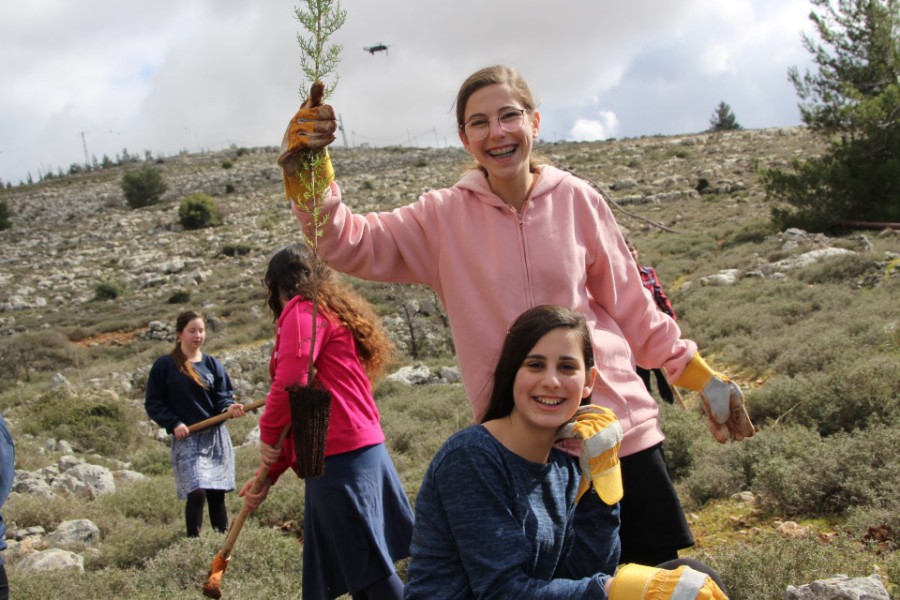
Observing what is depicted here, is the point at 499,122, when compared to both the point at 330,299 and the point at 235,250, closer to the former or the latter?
the point at 330,299

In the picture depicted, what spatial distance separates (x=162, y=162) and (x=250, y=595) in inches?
2847

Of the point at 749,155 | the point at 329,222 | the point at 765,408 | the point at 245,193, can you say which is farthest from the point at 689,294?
the point at 245,193

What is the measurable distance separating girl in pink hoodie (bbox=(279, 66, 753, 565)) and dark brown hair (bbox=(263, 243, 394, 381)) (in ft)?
2.94

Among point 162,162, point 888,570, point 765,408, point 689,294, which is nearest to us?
point 888,570

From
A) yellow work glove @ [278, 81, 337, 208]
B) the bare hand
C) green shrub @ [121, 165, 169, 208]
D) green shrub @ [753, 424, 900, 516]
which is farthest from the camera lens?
green shrub @ [121, 165, 169, 208]

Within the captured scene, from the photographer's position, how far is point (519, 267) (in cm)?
217

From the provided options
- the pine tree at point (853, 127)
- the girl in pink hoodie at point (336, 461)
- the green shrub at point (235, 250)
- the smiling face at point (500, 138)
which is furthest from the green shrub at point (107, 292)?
the smiling face at point (500, 138)

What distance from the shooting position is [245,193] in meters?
46.4

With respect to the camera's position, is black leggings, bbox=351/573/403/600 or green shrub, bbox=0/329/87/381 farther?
green shrub, bbox=0/329/87/381

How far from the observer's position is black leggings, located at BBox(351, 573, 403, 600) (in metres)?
3.06

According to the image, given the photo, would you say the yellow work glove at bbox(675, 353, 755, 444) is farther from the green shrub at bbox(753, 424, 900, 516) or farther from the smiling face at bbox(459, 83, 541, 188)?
the green shrub at bbox(753, 424, 900, 516)

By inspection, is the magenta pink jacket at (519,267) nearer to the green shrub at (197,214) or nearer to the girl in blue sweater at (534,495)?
the girl in blue sweater at (534,495)

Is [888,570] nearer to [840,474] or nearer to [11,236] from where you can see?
[840,474]

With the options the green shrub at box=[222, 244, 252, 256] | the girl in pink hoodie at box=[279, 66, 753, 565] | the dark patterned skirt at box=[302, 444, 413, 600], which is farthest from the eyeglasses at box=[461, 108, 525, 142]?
the green shrub at box=[222, 244, 252, 256]
